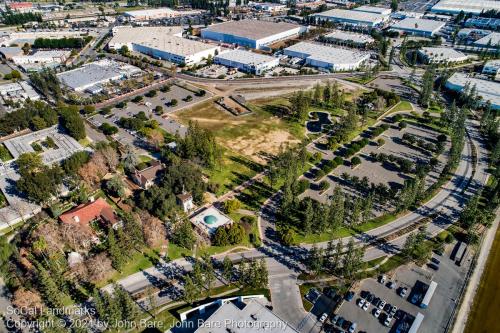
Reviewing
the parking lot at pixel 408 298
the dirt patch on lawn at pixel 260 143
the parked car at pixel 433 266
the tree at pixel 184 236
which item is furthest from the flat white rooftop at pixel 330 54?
the tree at pixel 184 236

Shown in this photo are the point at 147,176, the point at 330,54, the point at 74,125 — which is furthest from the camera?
the point at 330,54

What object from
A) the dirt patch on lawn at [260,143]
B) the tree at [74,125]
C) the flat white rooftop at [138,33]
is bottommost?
the dirt patch on lawn at [260,143]

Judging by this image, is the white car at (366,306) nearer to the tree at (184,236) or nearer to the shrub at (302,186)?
the shrub at (302,186)

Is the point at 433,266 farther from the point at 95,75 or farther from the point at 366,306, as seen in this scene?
the point at 95,75

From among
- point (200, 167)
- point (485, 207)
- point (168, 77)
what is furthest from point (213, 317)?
point (168, 77)

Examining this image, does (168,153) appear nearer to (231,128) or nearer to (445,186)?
(231,128)

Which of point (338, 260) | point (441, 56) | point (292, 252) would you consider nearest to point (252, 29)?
point (441, 56)
